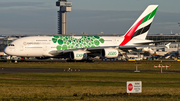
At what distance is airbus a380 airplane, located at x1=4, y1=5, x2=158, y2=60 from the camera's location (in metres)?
57.5

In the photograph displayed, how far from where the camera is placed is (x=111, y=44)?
6338 cm

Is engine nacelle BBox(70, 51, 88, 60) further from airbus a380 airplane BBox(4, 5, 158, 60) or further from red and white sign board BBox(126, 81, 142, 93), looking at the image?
red and white sign board BBox(126, 81, 142, 93)

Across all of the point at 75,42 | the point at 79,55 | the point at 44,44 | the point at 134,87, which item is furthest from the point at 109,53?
the point at 134,87

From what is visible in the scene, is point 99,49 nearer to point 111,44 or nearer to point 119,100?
point 111,44

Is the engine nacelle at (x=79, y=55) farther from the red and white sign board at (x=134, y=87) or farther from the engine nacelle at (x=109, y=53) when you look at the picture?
the red and white sign board at (x=134, y=87)

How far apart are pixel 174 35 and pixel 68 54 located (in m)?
125

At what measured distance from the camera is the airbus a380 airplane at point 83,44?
57531 mm

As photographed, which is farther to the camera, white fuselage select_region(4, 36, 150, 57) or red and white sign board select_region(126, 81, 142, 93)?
white fuselage select_region(4, 36, 150, 57)

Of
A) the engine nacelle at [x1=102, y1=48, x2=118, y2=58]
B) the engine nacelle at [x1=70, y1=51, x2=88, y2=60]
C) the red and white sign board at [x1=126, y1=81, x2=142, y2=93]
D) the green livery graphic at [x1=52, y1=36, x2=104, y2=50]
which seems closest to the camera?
the red and white sign board at [x1=126, y1=81, x2=142, y2=93]

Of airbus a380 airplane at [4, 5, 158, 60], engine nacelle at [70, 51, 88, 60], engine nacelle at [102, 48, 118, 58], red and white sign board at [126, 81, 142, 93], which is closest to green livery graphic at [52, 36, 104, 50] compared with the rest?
airbus a380 airplane at [4, 5, 158, 60]

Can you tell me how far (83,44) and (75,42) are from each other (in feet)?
5.50

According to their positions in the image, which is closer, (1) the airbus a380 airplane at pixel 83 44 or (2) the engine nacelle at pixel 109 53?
(2) the engine nacelle at pixel 109 53

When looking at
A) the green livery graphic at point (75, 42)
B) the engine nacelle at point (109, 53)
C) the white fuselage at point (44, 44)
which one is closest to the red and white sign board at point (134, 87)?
the engine nacelle at point (109, 53)

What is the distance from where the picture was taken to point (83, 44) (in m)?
61.3
